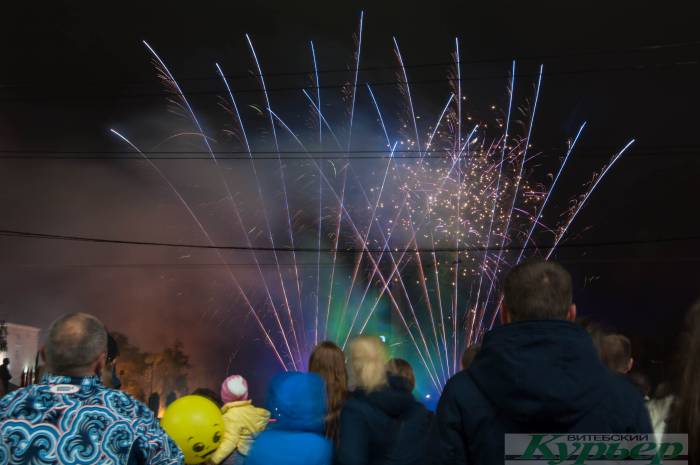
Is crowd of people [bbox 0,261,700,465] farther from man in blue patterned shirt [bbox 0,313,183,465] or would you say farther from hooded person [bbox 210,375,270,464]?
hooded person [bbox 210,375,270,464]

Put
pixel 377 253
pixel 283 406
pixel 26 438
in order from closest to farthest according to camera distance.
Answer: pixel 26 438 < pixel 283 406 < pixel 377 253

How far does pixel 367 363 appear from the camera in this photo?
4.79m

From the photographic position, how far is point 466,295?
40.0 m

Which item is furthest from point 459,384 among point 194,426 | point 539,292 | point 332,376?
point 194,426

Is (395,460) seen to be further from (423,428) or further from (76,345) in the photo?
(76,345)

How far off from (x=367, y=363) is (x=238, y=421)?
2.24 meters

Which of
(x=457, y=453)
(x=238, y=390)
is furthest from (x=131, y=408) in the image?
(x=238, y=390)

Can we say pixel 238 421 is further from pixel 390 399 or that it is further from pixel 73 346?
pixel 73 346

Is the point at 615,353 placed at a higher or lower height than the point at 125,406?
higher

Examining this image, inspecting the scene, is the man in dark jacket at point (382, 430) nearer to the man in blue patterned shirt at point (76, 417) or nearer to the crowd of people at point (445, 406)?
the crowd of people at point (445, 406)

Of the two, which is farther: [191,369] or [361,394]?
[191,369]

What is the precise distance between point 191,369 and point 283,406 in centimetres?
6553

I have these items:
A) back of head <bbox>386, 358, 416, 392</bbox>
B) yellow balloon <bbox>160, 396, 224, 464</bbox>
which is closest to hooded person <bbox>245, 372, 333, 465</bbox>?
back of head <bbox>386, 358, 416, 392</bbox>
